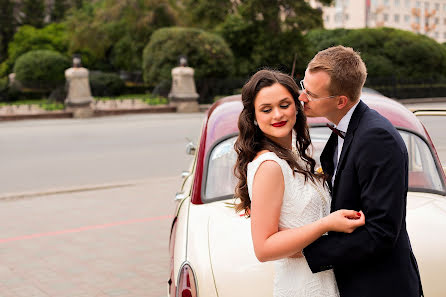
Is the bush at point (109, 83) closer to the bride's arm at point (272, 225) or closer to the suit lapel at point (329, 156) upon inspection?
the suit lapel at point (329, 156)

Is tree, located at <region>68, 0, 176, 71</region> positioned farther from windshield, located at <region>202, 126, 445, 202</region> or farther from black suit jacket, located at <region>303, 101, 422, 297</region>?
black suit jacket, located at <region>303, 101, 422, 297</region>

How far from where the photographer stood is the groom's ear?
221 centimetres

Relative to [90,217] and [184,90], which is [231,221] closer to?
[90,217]

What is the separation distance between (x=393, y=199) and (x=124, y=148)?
15.0 metres

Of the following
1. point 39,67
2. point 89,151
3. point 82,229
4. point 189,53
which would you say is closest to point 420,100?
point 189,53

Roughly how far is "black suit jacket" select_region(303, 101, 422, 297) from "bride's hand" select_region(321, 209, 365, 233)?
3 cm

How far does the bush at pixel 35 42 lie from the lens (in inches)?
1956

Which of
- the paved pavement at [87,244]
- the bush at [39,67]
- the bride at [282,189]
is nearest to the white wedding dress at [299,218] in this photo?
the bride at [282,189]

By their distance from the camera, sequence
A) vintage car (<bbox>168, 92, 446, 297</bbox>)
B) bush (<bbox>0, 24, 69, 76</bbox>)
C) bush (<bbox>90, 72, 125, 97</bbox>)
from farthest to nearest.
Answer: bush (<bbox>0, 24, 69, 76</bbox>) → bush (<bbox>90, 72, 125, 97</bbox>) → vintage car (<bbox>168, 92, 446, 297</bbox>)

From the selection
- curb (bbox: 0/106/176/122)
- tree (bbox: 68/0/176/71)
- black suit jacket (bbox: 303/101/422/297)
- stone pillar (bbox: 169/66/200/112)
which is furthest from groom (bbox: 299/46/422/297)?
tree (bbox: 68/0/176/71)

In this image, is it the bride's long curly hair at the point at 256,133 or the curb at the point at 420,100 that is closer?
the bride's long curly hair at the point at 256,133

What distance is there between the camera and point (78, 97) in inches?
1094

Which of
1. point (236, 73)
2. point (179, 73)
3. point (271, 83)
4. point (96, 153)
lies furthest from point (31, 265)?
point (236, 73)

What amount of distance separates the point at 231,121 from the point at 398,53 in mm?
37679
